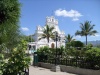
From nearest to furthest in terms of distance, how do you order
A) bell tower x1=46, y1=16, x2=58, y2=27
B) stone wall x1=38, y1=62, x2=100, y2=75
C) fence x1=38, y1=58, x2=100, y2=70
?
stone wall x1=38, y1=62, x2=100, y2=75 → fence x1=38, y1=58, x2=100, y2=70 → bell tower x1=46, y1=16, x2=58, y2=27

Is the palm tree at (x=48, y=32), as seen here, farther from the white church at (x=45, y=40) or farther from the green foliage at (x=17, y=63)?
the green foliage at (x=17, y=63)

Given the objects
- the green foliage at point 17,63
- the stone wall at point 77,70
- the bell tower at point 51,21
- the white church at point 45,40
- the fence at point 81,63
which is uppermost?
the bell tower at point 51,21

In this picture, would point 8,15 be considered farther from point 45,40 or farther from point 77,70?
point 45,40

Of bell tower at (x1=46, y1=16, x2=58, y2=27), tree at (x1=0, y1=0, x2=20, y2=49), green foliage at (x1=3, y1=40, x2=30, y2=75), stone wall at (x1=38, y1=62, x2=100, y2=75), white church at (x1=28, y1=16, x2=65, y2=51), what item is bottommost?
stone wall at (x1=38, y1=62, x2=100, y2=75)

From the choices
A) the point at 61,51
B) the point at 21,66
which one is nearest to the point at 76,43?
the point at 61,51

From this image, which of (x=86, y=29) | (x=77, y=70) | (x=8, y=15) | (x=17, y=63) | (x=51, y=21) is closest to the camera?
(x=8, y=15)

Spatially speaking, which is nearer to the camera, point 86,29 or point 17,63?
point 17,63

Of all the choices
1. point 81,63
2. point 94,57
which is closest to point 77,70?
point 81,63

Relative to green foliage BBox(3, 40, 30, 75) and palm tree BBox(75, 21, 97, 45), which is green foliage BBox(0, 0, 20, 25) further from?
palm tree BBox(75, 21, 97, 45)

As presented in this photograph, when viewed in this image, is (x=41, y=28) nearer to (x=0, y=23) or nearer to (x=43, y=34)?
(x=43, y=34)

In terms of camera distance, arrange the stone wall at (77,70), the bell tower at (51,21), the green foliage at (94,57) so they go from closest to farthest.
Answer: the green foliage at (94,57), the stone wall at (77,70), the bell tower at (51,21)

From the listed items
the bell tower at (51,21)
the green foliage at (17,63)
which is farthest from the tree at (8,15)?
the bell tower at (51,21)

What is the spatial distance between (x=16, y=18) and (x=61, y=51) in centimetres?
1520

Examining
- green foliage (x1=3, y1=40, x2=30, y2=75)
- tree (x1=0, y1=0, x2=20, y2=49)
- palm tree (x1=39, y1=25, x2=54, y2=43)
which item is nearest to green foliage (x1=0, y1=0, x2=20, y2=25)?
tree (x1=0, y1=0, x2=20, y2=49)
